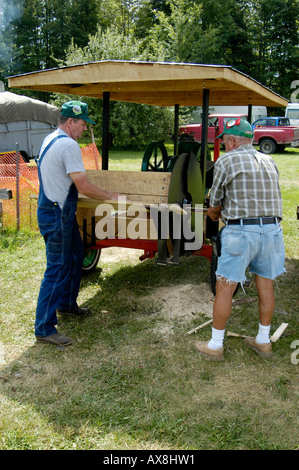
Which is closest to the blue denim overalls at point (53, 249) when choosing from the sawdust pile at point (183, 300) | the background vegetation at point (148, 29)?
the sawdust pile at point (183, 300)

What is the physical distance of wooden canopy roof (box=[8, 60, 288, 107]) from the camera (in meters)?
3.96

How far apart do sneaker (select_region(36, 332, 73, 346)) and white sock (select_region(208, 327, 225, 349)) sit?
125cm

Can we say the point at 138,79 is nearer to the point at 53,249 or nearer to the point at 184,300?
the point at 53,249

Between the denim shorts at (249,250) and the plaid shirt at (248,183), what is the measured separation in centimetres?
12

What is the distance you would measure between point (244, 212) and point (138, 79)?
169cm

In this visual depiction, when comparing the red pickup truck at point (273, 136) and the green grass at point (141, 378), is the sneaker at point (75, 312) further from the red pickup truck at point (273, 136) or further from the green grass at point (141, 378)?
the red pickup truck at point (273, 136)

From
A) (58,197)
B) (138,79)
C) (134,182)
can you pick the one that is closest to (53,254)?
(58,197)

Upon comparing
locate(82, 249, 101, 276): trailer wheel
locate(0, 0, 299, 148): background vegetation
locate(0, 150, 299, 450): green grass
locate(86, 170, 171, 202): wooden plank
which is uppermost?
locate(0, 0, 299, 148): background vegetation

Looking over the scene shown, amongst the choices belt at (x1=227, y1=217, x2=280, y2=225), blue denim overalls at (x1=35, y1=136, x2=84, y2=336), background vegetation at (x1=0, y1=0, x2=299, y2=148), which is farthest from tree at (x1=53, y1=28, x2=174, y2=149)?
belt at (x1=227, y1=217, x2=280, y2=225)

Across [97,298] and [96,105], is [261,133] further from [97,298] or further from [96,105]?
[97,298]

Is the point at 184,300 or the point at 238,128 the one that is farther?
the point at 184,300

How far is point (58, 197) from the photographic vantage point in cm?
374

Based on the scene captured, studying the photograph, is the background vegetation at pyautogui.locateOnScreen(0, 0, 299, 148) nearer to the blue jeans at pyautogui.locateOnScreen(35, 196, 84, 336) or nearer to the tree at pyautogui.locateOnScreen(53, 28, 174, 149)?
the tree at pyautogui.locateOnScreen(53, 28, 174, 149)

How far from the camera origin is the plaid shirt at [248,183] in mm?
3324
